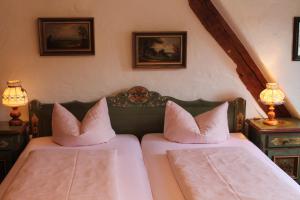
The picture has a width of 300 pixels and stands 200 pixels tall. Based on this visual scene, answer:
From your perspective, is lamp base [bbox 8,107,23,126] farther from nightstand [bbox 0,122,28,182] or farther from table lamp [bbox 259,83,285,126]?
table lamp [bbox 259,83,285,126]

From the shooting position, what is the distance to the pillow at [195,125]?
11.0 ft

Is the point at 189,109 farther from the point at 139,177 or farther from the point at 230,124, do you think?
the point at 139,177

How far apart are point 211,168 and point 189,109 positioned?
3.80ft

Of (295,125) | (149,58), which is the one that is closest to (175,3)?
(149,58)

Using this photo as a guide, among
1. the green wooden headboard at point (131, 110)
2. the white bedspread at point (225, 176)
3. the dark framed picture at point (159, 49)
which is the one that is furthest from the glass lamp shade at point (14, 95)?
the white bedspread at point (225, 176)

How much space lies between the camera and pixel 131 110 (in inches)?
144

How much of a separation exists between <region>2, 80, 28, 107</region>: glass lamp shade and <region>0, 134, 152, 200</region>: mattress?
38 cm

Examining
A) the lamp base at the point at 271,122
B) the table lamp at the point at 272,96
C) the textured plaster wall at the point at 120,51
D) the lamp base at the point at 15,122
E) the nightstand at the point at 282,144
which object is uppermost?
the textured plaster wall at the point at 120,51

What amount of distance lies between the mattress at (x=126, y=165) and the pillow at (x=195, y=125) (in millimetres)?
363

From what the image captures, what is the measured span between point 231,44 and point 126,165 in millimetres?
1744

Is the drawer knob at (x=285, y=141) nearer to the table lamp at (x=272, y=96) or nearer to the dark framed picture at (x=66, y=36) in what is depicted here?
the table lamp at (x=272, y=96)

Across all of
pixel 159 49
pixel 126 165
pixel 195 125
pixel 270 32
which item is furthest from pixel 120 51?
pixel 270 32

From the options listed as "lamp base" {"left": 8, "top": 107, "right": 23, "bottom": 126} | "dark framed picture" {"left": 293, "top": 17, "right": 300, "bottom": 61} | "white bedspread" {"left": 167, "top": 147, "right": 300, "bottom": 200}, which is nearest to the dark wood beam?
"dark framed picture" {"left": 293, "top": 17, "right": 300, "bottom": 61}

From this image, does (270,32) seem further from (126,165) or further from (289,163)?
(126,165)
